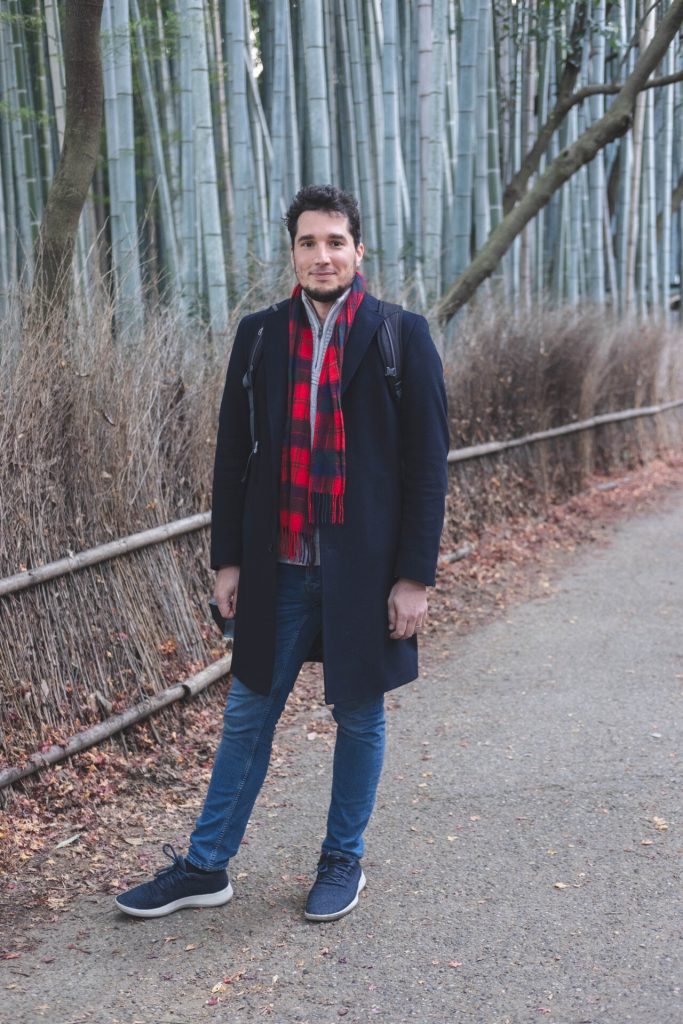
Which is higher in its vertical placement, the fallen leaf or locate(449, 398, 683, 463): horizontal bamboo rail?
locate(449, 398, 683, 463): horizontal bamboo rail

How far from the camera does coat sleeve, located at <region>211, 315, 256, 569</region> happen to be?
2.44 m

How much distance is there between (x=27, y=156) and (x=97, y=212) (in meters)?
1.74

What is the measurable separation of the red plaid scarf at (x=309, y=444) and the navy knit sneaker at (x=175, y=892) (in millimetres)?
739

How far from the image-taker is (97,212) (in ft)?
26.3

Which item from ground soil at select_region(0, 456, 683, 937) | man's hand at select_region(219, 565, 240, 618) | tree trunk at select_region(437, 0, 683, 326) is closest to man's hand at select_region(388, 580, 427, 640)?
man's hand at select_region(219, 565, 240, 618)

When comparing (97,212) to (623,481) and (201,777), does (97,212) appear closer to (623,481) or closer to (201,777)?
(623,481)

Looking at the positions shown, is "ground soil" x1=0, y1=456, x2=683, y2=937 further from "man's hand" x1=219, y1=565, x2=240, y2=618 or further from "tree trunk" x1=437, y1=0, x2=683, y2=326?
"tree trunk" x1=437, y1=0, x2=683, y2=326

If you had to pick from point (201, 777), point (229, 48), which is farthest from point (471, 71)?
point (201, 777)

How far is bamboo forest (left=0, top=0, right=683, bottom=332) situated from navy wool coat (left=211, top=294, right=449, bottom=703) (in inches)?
57.5

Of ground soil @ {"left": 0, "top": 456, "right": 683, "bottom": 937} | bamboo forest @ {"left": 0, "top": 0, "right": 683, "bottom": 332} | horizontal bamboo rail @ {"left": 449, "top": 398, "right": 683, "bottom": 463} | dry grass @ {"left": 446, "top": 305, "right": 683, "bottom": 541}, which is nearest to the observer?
ground soil @ {"left": 0, "top": 456, "right": 683, "bottom": 937}

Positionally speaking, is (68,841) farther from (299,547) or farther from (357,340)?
(357,340)

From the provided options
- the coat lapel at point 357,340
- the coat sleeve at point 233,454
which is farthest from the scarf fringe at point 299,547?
the coat lapel at point 357,340

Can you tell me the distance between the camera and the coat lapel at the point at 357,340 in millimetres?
2311

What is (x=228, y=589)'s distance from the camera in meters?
2.48
